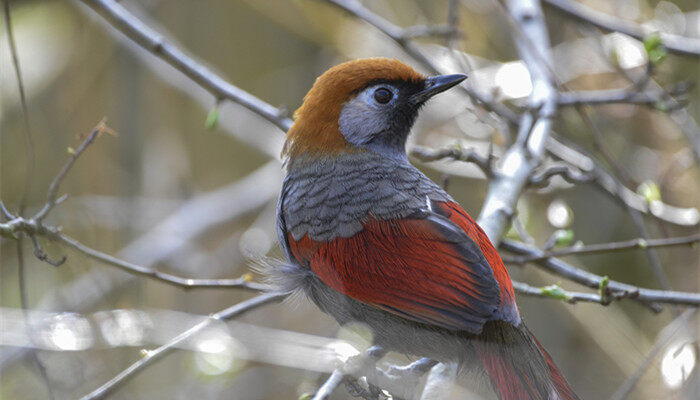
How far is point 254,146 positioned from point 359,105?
2.91 m

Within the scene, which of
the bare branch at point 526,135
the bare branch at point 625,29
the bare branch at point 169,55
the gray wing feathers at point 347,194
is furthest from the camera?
the bare branch at point 625,29

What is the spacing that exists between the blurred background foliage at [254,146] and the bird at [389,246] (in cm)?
149

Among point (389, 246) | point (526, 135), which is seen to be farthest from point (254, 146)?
point (389, 246)

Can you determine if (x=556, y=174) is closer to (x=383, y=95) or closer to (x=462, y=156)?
(x=462, y=156)

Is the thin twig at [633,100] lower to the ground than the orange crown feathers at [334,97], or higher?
higher

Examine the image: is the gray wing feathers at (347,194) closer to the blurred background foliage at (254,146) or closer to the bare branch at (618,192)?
the bare branch at (618,192)

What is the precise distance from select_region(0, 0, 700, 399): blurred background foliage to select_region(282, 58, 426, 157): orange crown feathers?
59.2 inches

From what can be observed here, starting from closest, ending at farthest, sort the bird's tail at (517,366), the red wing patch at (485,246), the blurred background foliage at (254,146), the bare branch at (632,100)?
the bird's tail at (517,366), the red wing patch at (485,246), the bare branch at (632,100), the blurred background foliage at (254,146)

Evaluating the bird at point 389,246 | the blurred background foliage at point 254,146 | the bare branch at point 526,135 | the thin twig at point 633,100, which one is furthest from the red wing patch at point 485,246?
the blurred background foliage at point 254,146

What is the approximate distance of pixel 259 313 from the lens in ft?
19.9

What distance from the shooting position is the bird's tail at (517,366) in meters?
2.29

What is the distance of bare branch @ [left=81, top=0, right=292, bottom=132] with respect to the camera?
3189 millimetres

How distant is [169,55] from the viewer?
10.5ft

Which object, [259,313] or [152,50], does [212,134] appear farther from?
[152,50]
